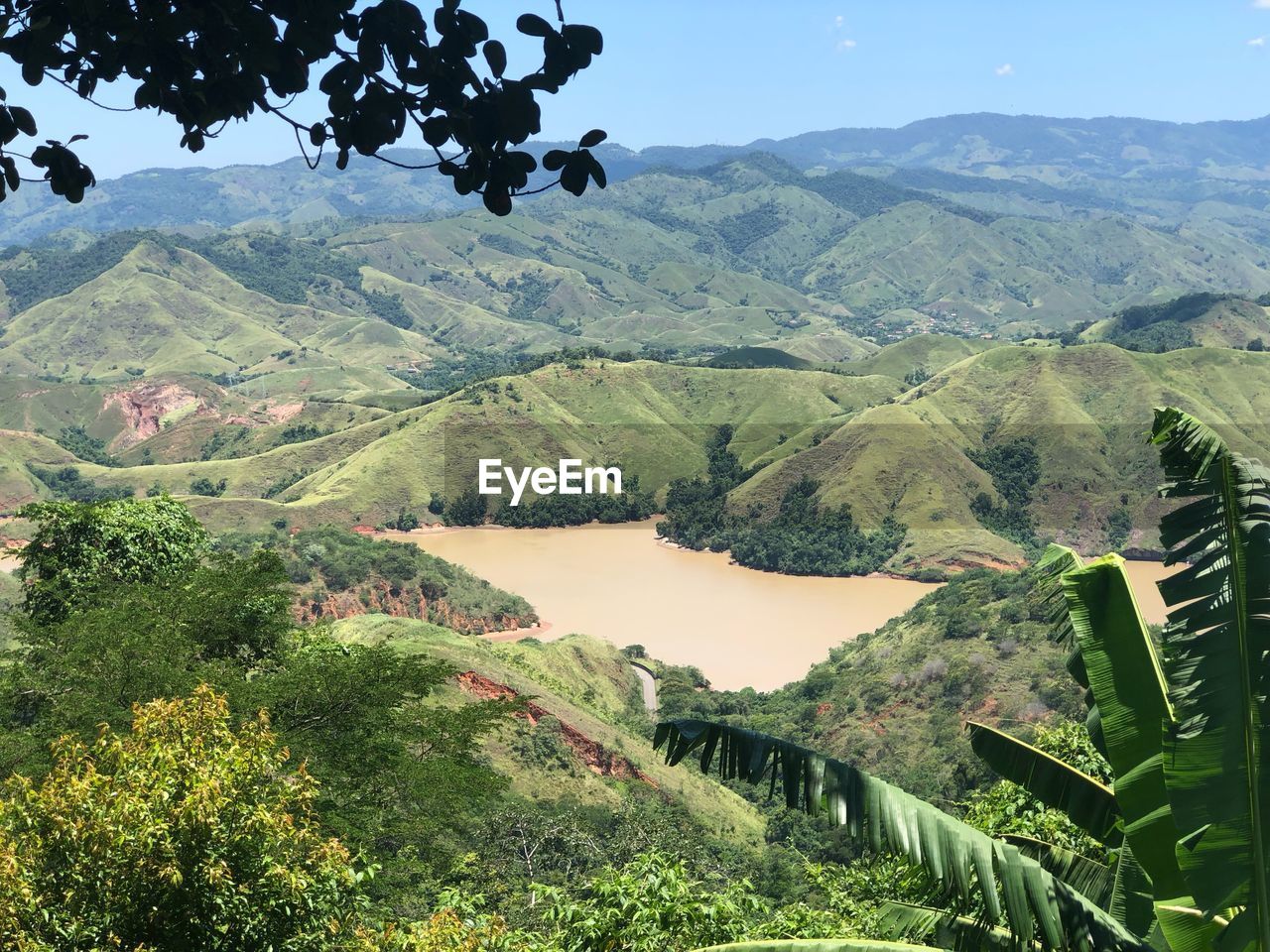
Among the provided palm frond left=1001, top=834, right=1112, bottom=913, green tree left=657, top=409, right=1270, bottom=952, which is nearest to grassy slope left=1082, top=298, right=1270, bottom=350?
palm frond left=1001, top=834, right=1112, bottom=913

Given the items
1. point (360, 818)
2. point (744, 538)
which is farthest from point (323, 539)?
point (360, 818)

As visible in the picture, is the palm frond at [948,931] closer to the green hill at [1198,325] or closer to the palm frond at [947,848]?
the palm frond at [947,848]

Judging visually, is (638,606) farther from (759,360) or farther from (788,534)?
(759,360)

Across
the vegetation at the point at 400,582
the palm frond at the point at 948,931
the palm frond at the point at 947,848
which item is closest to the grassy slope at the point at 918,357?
the vegetation at the point at 400,582

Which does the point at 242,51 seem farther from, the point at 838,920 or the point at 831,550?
the point at 831,550

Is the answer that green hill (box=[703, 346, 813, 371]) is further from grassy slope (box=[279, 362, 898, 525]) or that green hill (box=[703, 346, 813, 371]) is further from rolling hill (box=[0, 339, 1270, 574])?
rolling hill (box=[0, 339, 1270, 574])

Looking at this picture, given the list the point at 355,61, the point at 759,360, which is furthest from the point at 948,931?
the point at 759,360
